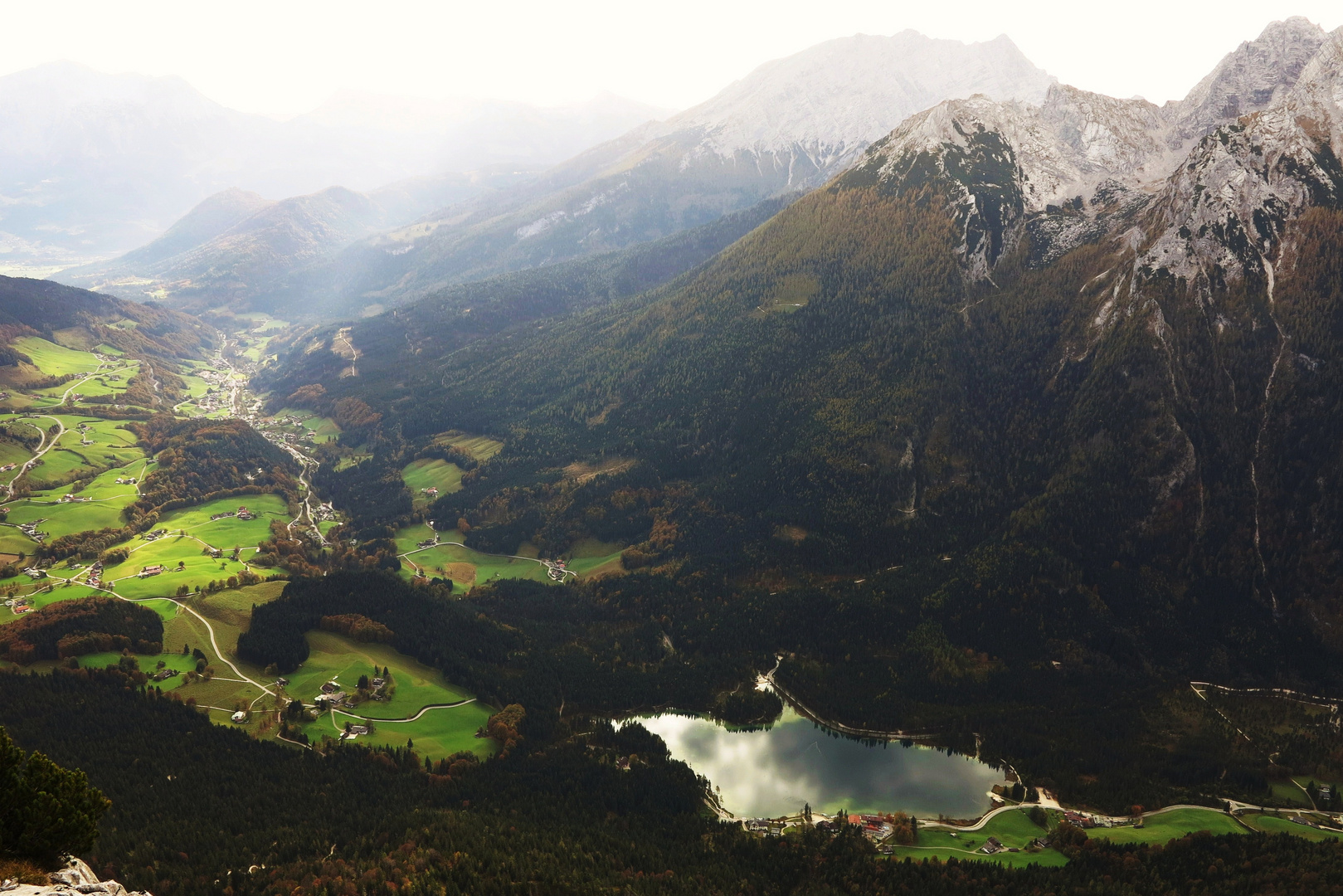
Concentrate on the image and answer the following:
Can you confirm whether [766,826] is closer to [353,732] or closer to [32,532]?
[353,732]

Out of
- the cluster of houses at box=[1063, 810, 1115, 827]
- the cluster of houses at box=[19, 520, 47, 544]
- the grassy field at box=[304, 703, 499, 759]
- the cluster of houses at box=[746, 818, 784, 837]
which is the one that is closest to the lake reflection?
the cluster of houses at box=[746, 818, 784, 837]

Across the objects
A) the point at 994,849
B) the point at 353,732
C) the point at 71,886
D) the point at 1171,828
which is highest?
the point at 71,886

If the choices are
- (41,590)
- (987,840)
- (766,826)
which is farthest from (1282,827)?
(41,590)

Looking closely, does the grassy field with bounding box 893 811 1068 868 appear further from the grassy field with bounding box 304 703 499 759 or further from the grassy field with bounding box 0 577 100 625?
the grassy field with bounding box 0 577 100 625

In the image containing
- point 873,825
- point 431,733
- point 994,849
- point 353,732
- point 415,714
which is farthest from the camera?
point 415,714

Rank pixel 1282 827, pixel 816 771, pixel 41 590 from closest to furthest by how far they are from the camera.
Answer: pixel 1282 827 → pixel 816 771 → pixel 41 590

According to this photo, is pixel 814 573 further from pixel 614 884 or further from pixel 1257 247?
pixel 1257 247

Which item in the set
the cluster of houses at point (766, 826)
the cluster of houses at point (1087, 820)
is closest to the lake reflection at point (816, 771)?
the cluster of houses at point (766, 826)
